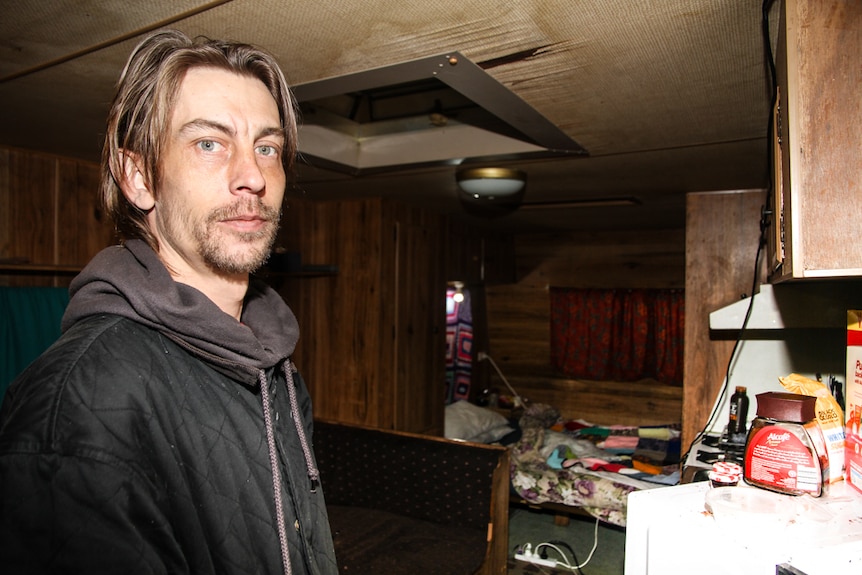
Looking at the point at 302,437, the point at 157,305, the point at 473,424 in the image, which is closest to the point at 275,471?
the point at 302,437

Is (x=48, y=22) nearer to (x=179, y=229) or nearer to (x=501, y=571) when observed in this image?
(x=179, y=229)

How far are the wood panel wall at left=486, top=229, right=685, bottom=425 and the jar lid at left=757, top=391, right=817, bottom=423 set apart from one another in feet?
14.6

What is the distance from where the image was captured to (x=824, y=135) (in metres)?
0.91

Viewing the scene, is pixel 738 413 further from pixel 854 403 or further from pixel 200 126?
pixel 200 126

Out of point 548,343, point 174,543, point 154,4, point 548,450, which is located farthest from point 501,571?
point 548,343

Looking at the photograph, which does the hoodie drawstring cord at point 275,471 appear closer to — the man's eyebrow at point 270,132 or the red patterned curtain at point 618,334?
the man's eyebrow at point 270,132

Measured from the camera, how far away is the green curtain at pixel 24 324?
2398mm

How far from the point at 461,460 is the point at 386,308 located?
1.55m

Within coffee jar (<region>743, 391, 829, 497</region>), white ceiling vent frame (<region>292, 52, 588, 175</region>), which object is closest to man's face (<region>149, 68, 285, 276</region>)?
white ceiling vent frame (<region>292, 52, 588, 175</region>)

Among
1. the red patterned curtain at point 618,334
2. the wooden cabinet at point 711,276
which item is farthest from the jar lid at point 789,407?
the red patterned curtain at point 618,334

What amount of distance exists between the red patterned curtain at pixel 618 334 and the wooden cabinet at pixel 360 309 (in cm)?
216

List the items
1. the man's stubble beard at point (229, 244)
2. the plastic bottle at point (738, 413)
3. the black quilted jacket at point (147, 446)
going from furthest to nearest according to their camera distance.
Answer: the plastic bottle at point (738, 413) → the man's stubble beard at point (229, 244) → the black quilted jacket at point (147, 446)

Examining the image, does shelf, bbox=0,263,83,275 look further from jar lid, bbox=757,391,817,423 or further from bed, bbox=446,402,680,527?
jar lid, bbox=757,391,817,423

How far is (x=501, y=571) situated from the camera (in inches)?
98.1
